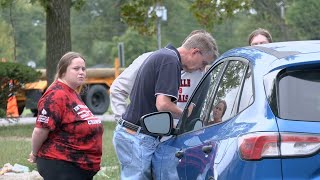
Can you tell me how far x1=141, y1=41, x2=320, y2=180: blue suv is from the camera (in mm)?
3309

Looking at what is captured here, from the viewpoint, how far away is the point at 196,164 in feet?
13.6

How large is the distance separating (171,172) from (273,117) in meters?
1.55

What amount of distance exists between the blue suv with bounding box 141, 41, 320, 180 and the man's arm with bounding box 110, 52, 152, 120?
62.7 inches

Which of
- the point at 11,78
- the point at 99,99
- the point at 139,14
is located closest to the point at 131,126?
the point at 11,78

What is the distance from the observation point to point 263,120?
3412mm

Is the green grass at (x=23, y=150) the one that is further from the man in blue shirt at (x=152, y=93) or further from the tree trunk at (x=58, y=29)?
the man in blue shirt at (x=152, y=93)

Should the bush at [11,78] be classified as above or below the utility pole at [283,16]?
below

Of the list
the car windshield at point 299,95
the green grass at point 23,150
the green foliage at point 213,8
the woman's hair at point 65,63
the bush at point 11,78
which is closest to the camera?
the car windshield at point 299,95

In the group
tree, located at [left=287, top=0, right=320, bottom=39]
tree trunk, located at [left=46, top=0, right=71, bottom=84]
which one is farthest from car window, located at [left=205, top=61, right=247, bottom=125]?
tree, located at [left=287, top=0, right=320, bottom=39]

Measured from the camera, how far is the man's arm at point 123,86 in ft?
19.5

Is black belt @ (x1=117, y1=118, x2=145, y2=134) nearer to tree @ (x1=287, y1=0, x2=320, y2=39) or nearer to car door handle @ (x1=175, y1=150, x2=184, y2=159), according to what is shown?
car door handle @ (x1=175, y1=150, x2=184, y2=159)

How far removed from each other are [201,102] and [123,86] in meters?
1.42

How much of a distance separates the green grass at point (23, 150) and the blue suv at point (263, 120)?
15.9 feet

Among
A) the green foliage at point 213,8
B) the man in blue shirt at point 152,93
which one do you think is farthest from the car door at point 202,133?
the green foliage at point 213,8
